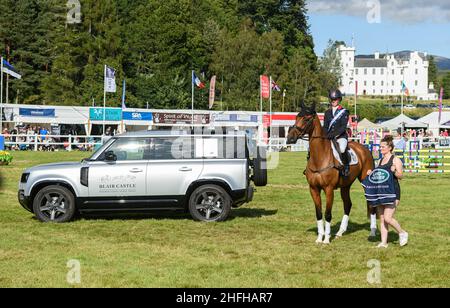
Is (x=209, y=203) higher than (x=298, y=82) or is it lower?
lower

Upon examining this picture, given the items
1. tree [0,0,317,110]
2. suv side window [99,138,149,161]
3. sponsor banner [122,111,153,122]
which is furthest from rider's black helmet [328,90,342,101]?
tree [0,0,317,110]

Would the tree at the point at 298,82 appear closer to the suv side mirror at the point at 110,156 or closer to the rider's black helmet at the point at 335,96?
the suv side mirror at the point at 110,156

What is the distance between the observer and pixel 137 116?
57.6 m

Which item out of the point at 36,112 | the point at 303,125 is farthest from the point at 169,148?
the point at 36,112

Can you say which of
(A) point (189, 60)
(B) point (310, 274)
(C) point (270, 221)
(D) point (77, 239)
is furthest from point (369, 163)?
(A) point (189, 60)

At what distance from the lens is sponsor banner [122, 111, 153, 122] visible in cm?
5662

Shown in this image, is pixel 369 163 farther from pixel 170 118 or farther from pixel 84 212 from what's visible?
pixel 170 118

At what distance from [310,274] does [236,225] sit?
4612mm

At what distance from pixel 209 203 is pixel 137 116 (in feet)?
147

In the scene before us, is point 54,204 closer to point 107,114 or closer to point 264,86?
point 107,114

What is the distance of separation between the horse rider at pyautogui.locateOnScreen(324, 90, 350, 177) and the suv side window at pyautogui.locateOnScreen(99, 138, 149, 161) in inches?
161

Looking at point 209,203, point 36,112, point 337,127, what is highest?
point 36,112

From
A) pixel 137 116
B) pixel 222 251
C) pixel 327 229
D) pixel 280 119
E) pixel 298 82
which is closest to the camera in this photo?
pixel 222 251

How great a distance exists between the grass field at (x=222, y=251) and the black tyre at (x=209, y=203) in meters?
0.28
